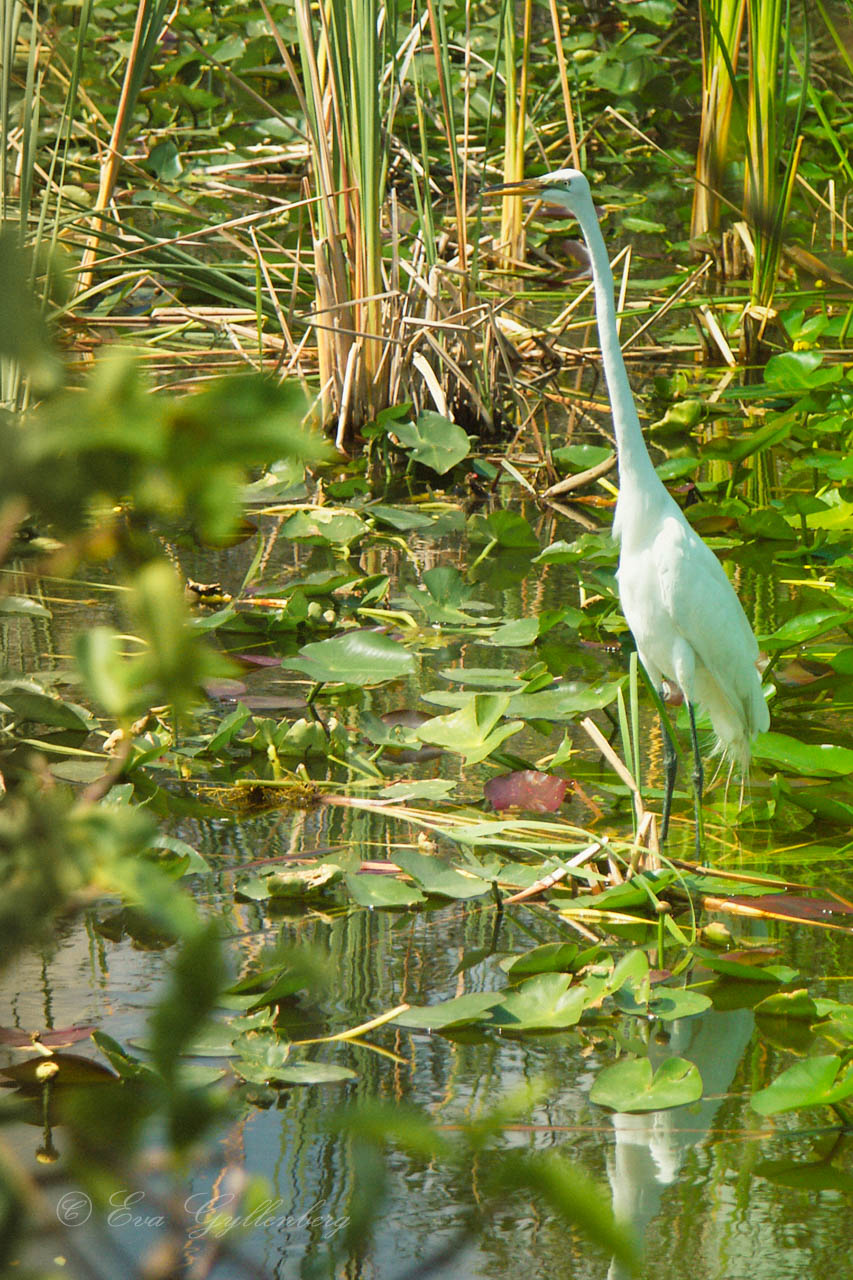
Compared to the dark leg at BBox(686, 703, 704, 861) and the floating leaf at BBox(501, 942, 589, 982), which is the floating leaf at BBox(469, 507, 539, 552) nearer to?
the dark leg at BBox(686, 703, 704, 861)

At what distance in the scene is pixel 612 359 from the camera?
2039mm

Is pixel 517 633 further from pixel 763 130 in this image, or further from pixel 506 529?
pixel 763 130

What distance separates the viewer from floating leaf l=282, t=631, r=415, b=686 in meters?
2.26

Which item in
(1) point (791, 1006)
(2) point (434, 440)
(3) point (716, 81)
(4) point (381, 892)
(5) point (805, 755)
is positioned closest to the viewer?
(1) point (791, 1006)

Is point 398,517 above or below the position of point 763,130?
below

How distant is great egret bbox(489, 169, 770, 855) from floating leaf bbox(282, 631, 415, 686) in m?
0.38

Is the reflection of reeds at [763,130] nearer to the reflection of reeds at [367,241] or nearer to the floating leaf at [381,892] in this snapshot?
the reflection of reeds at [367,241]

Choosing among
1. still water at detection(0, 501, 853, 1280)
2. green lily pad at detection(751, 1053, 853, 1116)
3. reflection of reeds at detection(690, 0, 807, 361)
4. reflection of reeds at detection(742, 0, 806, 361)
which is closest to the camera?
still water at detection(0, 501, 853, 1280)

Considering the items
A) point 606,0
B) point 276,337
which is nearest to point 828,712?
point 276,337

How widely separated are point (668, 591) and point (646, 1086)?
3.10 feet

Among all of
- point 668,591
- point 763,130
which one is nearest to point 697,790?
point 668,591

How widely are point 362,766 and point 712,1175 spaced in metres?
0.98

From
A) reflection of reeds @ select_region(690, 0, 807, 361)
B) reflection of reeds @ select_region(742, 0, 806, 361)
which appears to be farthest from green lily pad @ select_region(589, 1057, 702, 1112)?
Result: reflection of reeds @ select_region(690, 0, 807, 361)

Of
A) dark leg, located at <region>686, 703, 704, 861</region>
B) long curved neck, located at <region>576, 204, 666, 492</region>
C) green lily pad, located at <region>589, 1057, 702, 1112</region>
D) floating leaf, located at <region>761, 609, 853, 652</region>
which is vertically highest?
long curved neck, located at <region>576, 204, 666, 492</region>
